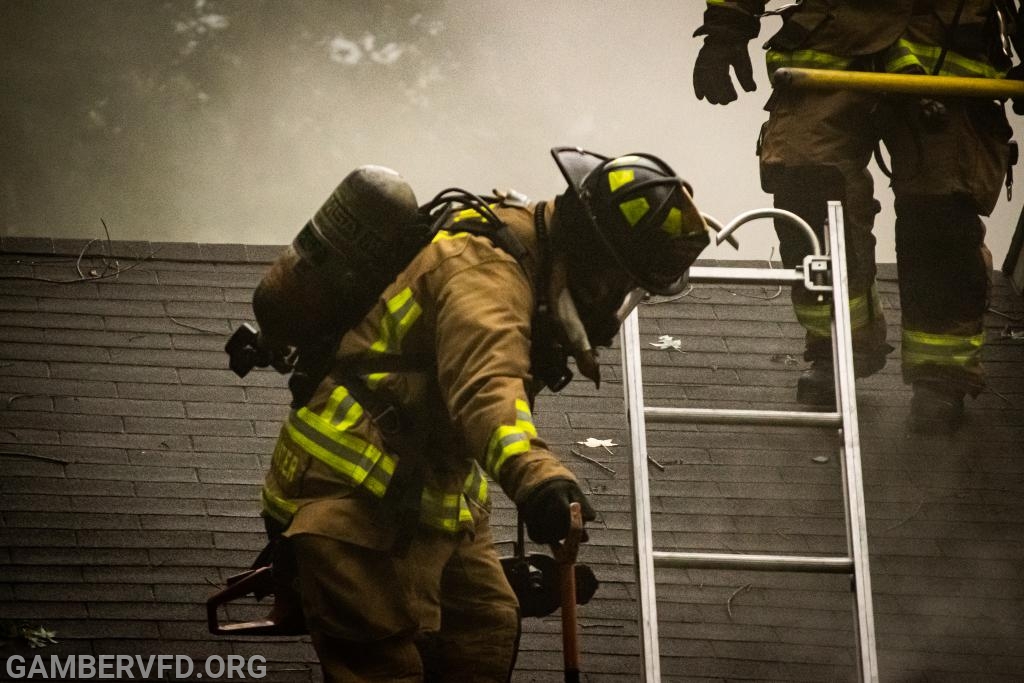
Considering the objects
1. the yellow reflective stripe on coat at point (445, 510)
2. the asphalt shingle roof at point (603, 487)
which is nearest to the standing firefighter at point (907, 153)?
the asphalt shingle roof at point (603, 487)

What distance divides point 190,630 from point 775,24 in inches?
259

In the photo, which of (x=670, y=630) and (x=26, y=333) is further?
(x=26, y=333)

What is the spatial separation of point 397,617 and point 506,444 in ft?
2.02

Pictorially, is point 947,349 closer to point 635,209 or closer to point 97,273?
point 635,209

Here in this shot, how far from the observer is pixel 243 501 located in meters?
5.25

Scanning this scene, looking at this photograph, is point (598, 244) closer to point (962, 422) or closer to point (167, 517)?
point (167, 517)

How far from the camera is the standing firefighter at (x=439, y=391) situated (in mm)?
3543

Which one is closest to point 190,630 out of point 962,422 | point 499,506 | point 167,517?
point 167,517

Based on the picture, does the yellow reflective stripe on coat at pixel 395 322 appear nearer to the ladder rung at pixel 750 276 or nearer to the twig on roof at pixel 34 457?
the ladder rung at pixel 750 276

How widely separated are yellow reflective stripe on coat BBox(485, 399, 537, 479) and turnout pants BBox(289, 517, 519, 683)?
50 cm

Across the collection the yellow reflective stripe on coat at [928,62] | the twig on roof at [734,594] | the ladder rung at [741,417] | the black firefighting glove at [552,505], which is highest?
the yellow reflective stripe on coat at [928,62]

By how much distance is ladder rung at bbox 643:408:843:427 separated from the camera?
4273 millimetres

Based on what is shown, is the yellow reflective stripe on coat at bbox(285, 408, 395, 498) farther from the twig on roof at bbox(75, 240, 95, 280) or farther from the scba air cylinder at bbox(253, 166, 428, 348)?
the twig on roof at bbox(75, 240, 95, 280)

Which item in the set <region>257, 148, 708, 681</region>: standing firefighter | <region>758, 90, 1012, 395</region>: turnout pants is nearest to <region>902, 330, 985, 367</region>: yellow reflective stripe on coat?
<region>758, 90, 1012, 395</region>: turnout pants
